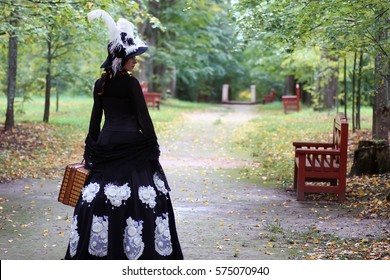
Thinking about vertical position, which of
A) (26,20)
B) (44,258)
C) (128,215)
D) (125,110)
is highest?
(26,20)

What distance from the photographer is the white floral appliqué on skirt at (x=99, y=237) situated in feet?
20.4

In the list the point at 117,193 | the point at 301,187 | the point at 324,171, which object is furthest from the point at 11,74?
the point at 117,193

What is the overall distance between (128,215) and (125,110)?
901mm

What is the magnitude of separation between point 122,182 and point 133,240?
502mm

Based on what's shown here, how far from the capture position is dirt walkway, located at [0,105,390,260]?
25.2 feet

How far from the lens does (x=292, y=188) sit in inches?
497

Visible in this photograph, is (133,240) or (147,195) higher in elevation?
(147,195)

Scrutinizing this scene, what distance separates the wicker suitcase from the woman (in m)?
0.10

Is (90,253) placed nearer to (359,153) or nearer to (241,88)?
(359,153)

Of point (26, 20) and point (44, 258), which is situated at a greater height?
point (26, 20)

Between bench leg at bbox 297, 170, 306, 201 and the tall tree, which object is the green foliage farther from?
bench leg at bbox 297, 170, 306, 201

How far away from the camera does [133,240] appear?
6.23 m

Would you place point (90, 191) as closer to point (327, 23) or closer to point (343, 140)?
point (343, 140)

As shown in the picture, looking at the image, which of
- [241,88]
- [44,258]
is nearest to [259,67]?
[241,88]
